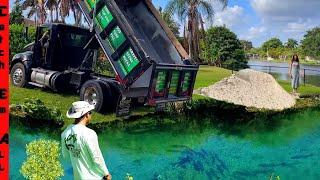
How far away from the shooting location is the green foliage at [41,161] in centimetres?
491

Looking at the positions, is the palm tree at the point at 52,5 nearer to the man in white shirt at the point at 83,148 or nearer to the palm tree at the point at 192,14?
the palm tree at the point at 192,14

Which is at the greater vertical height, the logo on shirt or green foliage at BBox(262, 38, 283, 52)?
green foliage at BBox(262, 38, 283, 52)

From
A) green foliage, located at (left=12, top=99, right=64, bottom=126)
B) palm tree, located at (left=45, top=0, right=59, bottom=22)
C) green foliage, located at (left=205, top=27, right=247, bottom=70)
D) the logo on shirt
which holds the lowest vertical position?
green foliage, located at (left=12, top=99, right=64, bottom=126)

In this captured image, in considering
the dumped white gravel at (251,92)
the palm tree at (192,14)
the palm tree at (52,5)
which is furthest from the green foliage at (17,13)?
the dumped white gravel at (251,92)

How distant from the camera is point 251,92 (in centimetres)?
1842

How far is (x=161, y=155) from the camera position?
10250 millimetres

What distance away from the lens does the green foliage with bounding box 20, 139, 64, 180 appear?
4.91 meters

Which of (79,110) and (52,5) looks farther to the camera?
(52,5)

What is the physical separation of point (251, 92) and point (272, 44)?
154465 millimetres

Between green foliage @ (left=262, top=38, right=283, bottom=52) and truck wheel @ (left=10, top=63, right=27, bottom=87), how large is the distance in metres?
155

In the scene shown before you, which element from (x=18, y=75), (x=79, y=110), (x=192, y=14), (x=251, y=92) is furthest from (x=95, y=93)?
(x=192, y=14)

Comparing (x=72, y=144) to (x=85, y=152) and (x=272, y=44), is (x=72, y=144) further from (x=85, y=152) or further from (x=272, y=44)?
(x=272, y=44)

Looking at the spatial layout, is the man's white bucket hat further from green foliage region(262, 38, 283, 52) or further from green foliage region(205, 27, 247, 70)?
green foliage region(262, 38, 283, 52)

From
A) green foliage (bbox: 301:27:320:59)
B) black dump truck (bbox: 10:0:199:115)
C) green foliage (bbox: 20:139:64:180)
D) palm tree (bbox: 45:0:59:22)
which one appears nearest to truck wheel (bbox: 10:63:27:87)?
black dump truck (bbox: 10:0:199:115)
